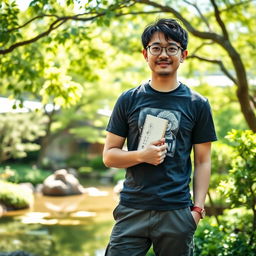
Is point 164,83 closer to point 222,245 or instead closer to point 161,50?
point 161,50

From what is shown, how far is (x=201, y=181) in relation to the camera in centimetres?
206

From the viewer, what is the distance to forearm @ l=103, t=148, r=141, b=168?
1910mm

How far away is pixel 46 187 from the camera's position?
1527cm

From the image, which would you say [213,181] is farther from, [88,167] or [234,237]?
[88,167]

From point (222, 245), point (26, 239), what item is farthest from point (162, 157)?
point (26, 239)

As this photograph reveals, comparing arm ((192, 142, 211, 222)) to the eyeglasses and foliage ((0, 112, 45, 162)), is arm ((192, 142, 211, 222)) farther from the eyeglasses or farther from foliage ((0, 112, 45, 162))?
foliage ((0, 112, 45, 162))

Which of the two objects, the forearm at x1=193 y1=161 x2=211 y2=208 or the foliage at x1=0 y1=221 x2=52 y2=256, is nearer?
the forearm at x1=193 y1=161 x2=211 y2=208

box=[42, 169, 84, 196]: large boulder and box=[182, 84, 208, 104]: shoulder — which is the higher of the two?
box=[182, 84, 208, 104]: shoulder

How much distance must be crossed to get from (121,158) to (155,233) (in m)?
0.38

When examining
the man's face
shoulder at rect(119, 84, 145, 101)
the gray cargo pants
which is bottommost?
the gray cargo pants

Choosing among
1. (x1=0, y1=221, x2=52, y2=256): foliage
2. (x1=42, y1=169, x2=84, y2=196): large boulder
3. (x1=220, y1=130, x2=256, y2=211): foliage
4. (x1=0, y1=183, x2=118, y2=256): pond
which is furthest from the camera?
(x1=42, y1=169, x2=84, y2=196): large boulder

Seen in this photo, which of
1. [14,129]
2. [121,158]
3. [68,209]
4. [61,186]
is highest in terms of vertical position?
[121,158]

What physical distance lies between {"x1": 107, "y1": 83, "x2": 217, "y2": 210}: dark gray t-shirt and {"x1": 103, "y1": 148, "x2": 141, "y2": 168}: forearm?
5cm

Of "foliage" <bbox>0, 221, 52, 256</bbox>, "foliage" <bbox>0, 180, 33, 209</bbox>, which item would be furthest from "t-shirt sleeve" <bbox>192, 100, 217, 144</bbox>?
"foliage" <bbox>0, 180, 33, 209</bbox>
